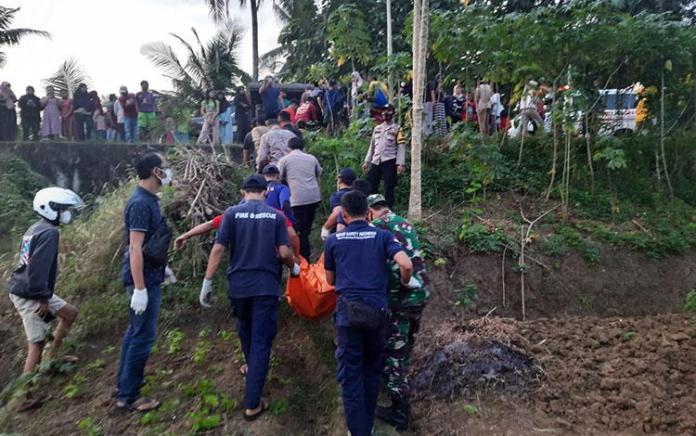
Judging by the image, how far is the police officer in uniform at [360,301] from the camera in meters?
4.04

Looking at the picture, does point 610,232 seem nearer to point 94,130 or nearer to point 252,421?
point 252,421

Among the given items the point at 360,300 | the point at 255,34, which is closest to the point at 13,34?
the point at 255,34

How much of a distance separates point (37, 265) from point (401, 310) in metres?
3.13

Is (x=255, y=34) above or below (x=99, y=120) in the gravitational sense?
above

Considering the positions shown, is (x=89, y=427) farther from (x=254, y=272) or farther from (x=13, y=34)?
(x=13, y=34)

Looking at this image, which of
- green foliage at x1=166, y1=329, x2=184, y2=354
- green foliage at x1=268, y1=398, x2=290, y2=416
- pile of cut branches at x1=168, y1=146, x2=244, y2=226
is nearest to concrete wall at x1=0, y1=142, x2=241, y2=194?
pile of cut branches at x1=168, y1=146, x2=244, y2=226

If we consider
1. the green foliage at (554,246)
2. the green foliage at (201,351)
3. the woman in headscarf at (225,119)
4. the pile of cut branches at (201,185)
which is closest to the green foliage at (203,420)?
the green foliage at (201,351)

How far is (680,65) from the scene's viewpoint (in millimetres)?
8484

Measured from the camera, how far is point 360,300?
4027 millimetres

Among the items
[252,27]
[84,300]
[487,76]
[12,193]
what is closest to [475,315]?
[487,76]

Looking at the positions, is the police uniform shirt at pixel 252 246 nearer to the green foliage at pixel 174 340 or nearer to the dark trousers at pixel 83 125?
the green foliage at pixel 174 340

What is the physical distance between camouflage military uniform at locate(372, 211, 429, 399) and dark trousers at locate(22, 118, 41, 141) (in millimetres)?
11834

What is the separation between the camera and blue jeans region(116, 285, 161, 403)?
14.6 ft

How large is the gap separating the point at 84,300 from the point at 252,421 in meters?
3.43
